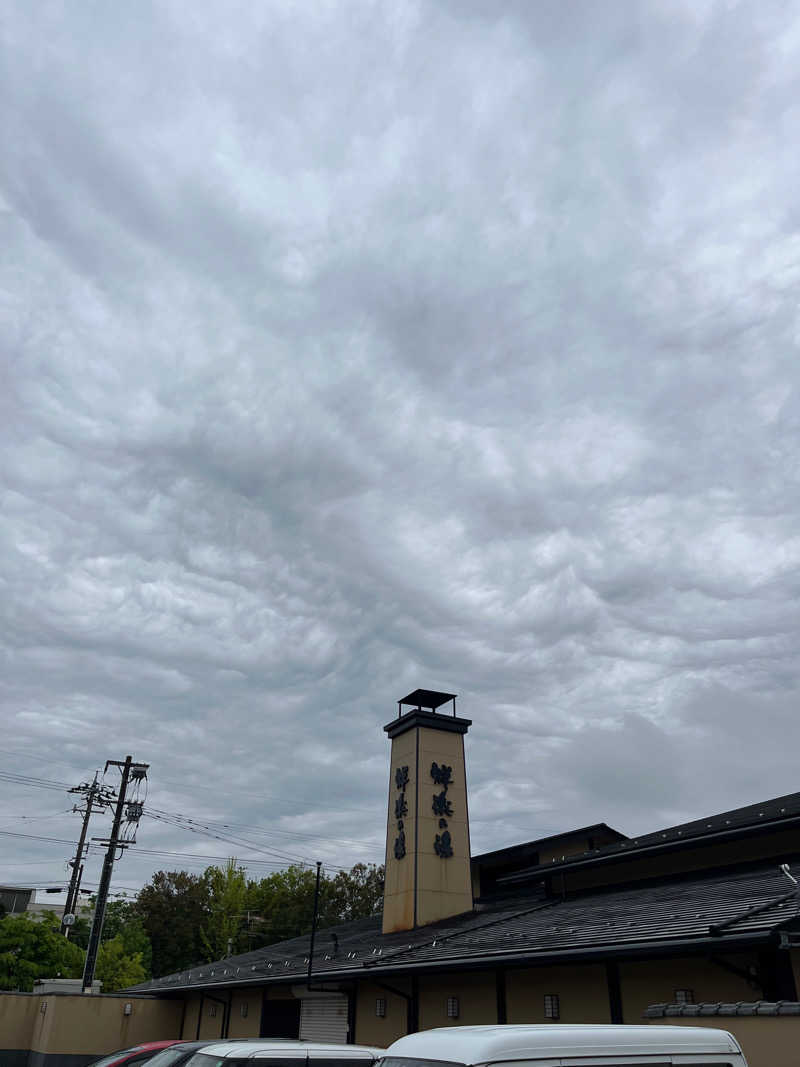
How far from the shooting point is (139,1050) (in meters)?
14.7

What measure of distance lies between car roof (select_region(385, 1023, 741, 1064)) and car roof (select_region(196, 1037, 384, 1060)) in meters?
3.27

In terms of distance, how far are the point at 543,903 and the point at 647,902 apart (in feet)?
17.6

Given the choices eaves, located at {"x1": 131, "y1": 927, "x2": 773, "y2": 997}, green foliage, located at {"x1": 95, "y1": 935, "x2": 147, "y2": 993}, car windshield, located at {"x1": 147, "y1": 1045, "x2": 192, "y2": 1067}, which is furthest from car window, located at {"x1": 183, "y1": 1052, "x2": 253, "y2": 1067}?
green foliage, located at {"x1": 95, "y1": 935, "x2": 147, "y2": 993}

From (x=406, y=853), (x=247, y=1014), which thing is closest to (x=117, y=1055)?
(x=247, y=1014)

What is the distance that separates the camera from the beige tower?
23703 mm

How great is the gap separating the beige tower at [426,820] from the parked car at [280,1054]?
548 inches

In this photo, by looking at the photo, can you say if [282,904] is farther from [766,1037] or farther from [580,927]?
[766,1037]

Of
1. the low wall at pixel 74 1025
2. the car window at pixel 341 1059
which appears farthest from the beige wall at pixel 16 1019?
the car window at pixel 341 1059

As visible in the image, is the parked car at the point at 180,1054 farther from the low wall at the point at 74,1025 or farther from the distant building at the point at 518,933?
the low wall at the point at 74,1025

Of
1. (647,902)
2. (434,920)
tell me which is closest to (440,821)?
(434,920)

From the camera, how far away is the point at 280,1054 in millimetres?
9172

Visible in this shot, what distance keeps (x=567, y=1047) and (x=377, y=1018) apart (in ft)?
44.3

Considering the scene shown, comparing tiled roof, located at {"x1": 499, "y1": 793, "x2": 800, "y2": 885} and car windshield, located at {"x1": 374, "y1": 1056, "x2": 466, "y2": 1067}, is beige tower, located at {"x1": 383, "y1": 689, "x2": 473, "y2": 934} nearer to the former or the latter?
tiled roof, located at {"x1": 499, "y1": 793, "x2": 800, "y2": 885}

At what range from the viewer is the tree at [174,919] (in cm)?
6569
